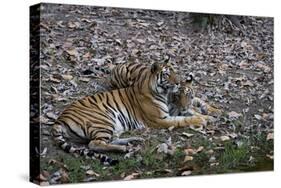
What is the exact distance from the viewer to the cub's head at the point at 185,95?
8477 millimetres

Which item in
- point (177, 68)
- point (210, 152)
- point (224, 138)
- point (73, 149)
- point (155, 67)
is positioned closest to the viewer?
point (73, 149)

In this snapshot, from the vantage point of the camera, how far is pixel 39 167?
7734 mm

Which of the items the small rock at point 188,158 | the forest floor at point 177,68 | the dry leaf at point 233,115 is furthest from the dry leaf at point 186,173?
the dry leaf at point 233,115

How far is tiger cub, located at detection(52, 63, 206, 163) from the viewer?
7922mm

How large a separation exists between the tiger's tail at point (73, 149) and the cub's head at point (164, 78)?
98cm

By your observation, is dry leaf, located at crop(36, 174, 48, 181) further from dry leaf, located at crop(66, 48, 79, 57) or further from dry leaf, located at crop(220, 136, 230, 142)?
dry leaf, located at crop(220, 136, 230, 142)

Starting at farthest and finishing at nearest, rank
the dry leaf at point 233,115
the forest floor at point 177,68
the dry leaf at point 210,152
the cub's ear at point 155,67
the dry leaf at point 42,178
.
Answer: the dry leaf at point 233,115
the dry leaf at point 210,152
the cub's ear at point 155,67
the forest floor at point 177,68
the dry leaf at point 42,178

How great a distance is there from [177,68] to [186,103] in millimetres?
408

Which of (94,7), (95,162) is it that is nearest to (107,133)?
(95,162)

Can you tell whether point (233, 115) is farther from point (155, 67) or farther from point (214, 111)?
point (155, 67)

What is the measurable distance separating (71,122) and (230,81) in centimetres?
205

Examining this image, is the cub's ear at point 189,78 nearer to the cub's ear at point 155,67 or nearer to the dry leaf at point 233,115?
the cub's ear at point 155,67

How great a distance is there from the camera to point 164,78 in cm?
839

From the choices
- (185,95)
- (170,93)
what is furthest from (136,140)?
(185,95)
